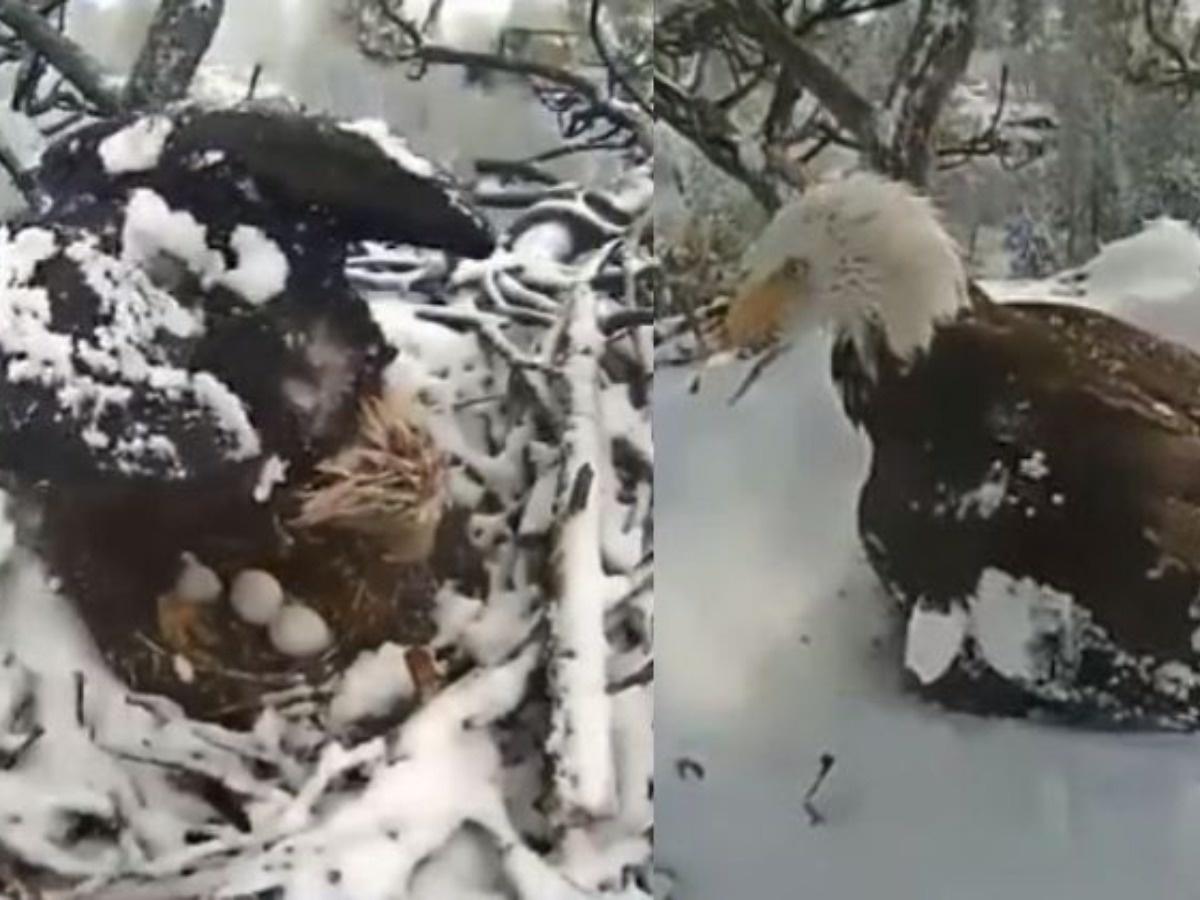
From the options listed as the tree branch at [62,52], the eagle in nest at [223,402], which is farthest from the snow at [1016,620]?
the tree branch at [62,52]

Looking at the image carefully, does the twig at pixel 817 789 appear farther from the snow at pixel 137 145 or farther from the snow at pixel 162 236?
the snow at pixel 137 145

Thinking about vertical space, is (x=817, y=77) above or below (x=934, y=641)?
above

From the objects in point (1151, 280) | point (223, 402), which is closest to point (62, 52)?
point (223, 402)

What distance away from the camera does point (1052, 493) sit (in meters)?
1.57

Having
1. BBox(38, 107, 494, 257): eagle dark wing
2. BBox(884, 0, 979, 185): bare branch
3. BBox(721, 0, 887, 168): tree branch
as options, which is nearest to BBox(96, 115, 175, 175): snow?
BBox(38, 107, 494, 257): eagle dark wing

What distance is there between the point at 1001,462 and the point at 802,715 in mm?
279

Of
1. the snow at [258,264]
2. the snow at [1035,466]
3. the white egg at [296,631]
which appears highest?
the snow at [258,264]

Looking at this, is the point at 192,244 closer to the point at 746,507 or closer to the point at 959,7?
the point at 746,507

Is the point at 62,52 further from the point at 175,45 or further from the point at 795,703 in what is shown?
the point at 795,703

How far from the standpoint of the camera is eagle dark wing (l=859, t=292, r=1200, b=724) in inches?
61.6

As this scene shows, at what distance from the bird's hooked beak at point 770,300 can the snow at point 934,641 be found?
0.28 m

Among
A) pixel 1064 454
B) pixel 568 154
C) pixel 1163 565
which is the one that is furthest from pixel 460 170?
pixel 1163 565

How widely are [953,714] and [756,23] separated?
2.04ft

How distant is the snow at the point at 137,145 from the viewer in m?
1.59
